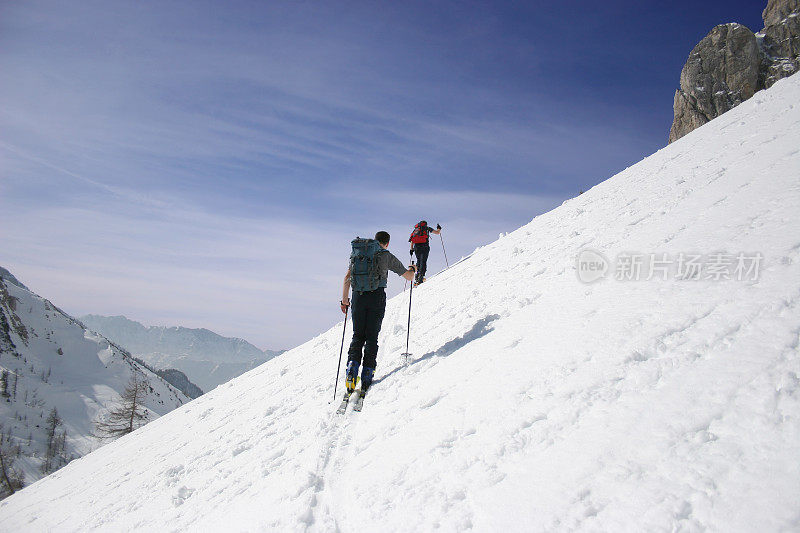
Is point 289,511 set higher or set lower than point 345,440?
lower

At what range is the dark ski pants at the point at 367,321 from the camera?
7.01 metres

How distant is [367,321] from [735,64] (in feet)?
312

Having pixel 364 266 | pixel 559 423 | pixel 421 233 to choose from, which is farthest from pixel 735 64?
pixel 559 423

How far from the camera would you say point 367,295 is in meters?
7.02

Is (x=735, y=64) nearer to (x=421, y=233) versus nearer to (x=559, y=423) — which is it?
(x=421, y=233)

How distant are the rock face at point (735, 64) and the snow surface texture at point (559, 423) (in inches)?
3238

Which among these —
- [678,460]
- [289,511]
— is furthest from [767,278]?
[289,511]

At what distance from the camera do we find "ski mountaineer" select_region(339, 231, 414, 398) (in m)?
6.96

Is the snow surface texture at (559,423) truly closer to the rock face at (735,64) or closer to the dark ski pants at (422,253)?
the dark ski pants at (422,253)

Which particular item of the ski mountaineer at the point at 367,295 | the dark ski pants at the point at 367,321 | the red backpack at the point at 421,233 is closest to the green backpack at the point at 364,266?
the ski mountaineer at the point at 367,295

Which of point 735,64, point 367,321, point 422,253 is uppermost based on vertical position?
point 735,64

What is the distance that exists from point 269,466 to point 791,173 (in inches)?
395

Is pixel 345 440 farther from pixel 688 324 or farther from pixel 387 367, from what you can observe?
pixel 688 324

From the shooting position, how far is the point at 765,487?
2398mm
